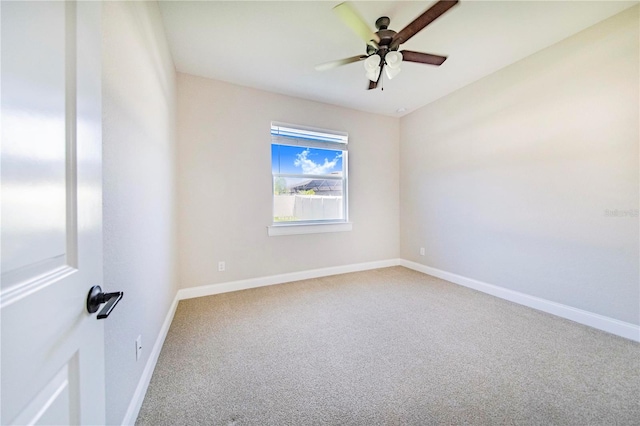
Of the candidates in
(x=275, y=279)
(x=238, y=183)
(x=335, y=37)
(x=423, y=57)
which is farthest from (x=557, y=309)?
(x=238, y=183)

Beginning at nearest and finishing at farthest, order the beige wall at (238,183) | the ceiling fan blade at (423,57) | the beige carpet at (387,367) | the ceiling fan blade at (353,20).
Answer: the beige carpet at (387,367) < the ceiling fan blade at (353,20) < the ceiling fan blade at (423,57) < the beige wall at (238,183)

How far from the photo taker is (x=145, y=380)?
4.79 feet

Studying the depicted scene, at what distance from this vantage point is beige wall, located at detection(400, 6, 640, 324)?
2.01 metres

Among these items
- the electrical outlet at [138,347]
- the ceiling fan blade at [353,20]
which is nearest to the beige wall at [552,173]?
the ceiling fan blade at [353,20]

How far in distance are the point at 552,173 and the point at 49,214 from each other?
3483mm

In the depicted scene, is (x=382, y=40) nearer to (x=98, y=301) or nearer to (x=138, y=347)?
(x=98, y=301)

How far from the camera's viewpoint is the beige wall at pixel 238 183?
9.36ft

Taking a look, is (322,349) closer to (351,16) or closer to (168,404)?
(168,404)

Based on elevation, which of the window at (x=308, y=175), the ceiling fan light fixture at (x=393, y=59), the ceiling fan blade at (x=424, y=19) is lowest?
the window at (x=308, y=175)

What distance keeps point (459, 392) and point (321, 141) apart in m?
3.14

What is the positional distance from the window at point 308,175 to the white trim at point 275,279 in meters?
0.69

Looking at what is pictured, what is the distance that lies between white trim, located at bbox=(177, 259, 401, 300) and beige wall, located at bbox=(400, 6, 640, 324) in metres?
1.09

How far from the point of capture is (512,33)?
2172 millimetres

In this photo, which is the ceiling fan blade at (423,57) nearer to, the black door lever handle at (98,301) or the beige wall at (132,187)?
the beige wall at (132,187)
